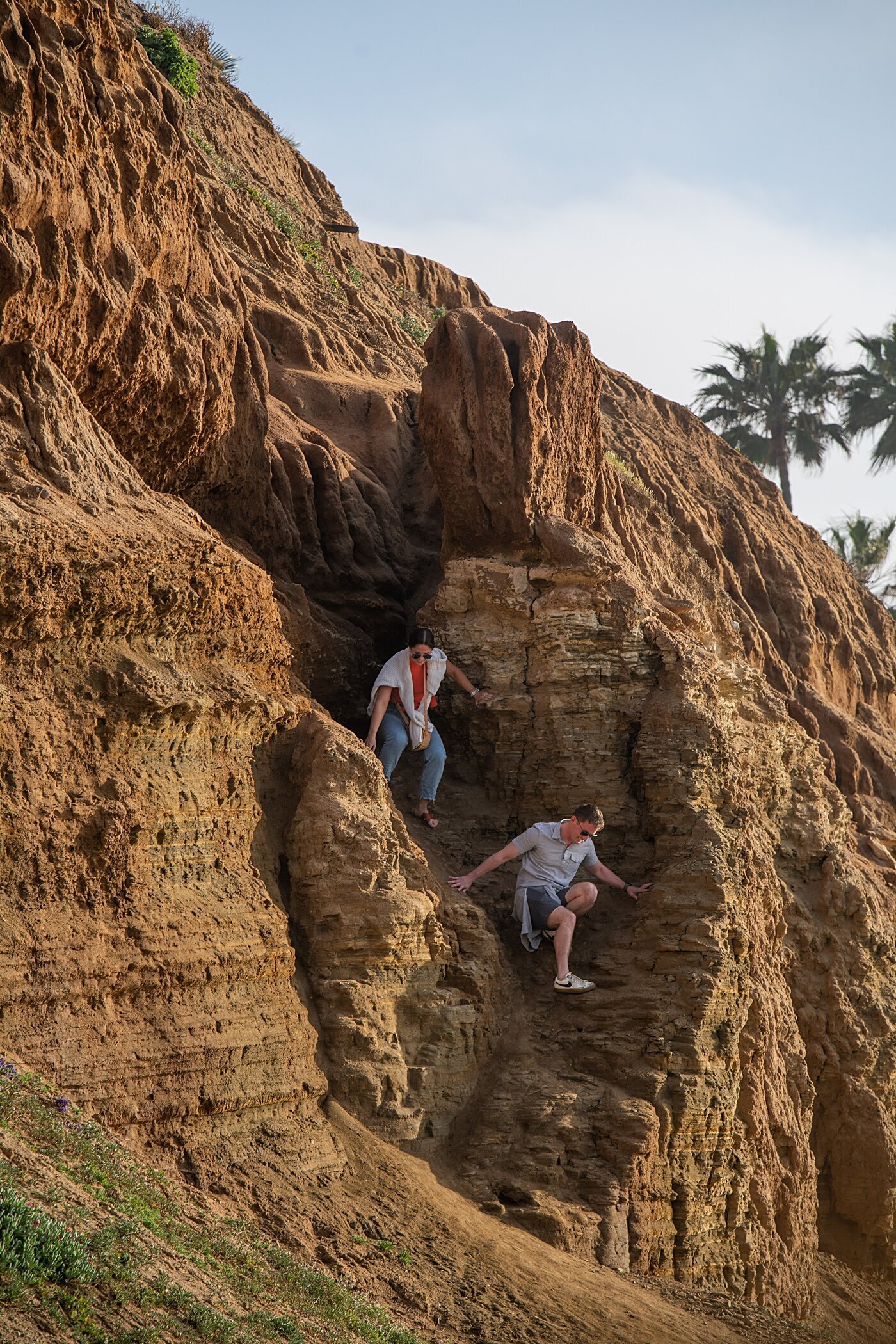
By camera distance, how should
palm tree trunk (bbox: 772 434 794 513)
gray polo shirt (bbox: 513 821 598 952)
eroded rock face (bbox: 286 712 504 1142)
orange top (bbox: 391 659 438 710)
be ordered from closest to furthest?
1. eroded rock face (bbox: 286 712 504 1142)
2. gray polo shirt (bbox: 513 821 598 952)
3. orange top (bbox: 391 659 438 710)
4. palm tree trunk (bbox: 772 434 794 513)

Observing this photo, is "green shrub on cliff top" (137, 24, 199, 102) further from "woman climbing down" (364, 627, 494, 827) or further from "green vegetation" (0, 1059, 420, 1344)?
"green vegetation" (0, 1059, 420, 1344)

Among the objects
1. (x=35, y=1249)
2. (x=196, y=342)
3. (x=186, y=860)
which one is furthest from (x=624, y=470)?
(x=35, y=1249)

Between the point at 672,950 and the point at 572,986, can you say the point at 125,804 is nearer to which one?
the point at 572,986

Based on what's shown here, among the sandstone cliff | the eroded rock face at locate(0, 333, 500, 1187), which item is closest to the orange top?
the sandstone cliff

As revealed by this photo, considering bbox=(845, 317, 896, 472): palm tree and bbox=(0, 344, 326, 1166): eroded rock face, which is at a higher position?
bbox=(845, 317, 896, 472): palm tree

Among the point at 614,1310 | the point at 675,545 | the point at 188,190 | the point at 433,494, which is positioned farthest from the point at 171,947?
the point at 675,545

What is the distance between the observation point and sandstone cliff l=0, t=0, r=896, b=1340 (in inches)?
272

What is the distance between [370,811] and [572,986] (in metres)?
2.10

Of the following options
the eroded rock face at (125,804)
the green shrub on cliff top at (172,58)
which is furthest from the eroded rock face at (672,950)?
the green shrub on cliff top at (172,58)

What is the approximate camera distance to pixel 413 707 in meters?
9.83

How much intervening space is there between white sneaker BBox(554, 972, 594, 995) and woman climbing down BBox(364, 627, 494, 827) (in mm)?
1654

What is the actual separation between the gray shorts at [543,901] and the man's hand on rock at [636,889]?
533mm

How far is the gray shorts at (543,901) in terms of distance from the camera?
9375 millimetres

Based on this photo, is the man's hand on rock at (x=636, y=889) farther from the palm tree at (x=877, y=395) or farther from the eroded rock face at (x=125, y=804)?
the palm tree at (x=877, y=395)
